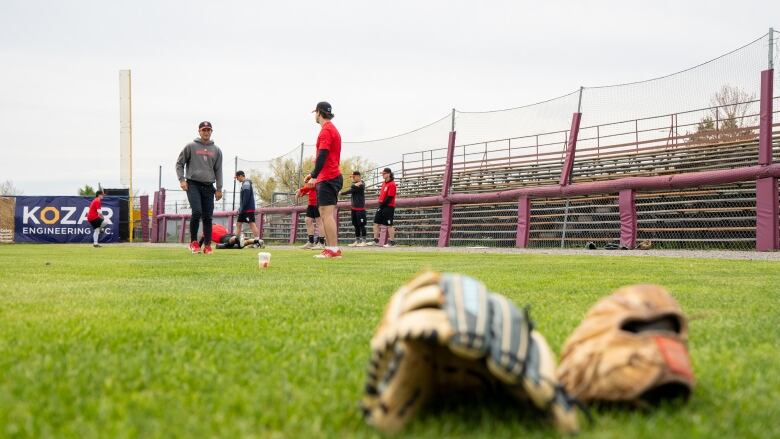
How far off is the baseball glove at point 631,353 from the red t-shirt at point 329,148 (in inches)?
316

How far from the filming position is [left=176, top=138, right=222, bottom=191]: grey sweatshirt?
1127cm

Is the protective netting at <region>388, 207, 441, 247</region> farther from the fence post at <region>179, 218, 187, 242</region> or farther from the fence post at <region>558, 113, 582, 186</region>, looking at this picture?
the fence post at <region>179, 218, 187, 242</region>

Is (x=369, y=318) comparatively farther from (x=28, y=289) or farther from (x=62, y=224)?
(x=62, y=224)

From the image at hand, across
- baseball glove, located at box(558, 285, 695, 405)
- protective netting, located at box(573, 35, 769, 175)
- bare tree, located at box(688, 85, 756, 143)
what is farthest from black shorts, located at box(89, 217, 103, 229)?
baseball glove, located at box(558, 285, 695, 405)

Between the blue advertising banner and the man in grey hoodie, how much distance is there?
19707mm

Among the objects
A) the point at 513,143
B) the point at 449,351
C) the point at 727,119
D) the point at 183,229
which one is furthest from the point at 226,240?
the point at 183,229

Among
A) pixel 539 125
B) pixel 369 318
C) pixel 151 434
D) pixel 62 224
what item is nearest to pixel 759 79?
pixel 539 125

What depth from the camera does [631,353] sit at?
165 cm

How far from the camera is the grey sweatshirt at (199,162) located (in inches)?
444

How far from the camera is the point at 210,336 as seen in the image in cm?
283

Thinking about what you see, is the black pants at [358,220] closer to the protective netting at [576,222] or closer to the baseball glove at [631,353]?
the protective netting at [576,222]

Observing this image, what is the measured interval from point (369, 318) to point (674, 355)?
195 cm

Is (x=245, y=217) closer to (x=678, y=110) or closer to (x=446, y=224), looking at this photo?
(x=446, y=224)

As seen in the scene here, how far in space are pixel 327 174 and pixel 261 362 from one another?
761 centimetres
